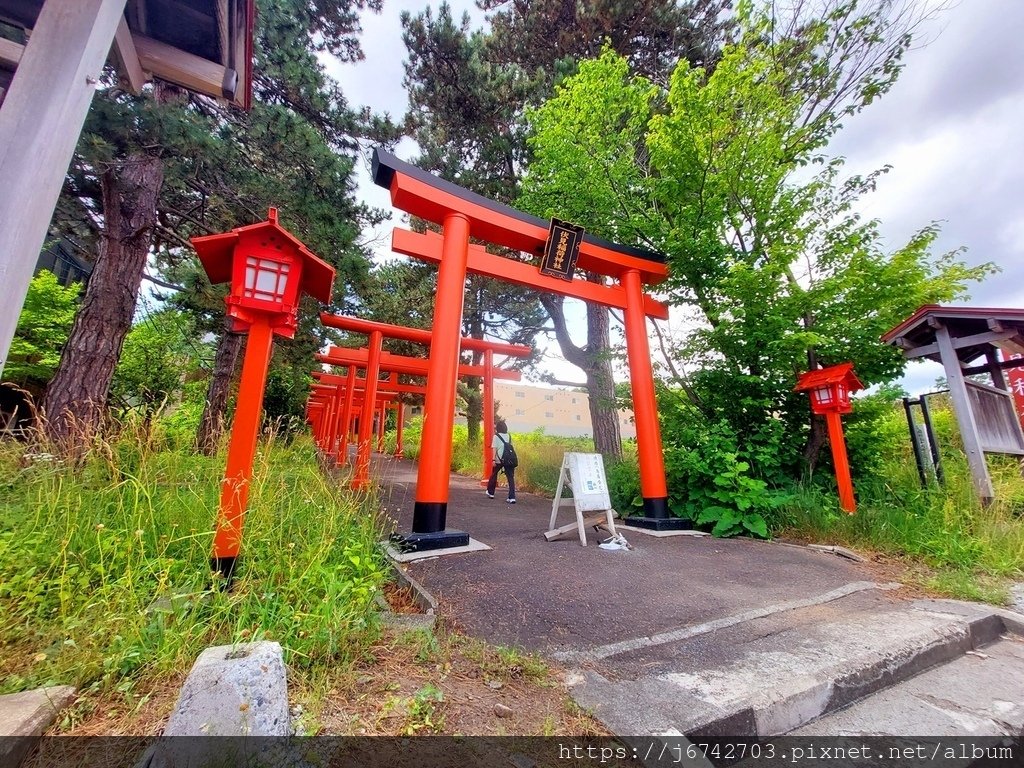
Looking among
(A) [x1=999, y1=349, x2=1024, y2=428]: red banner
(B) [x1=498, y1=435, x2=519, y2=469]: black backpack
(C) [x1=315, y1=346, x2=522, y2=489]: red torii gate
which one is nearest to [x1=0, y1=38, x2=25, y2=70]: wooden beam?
(C) [x1=315, y1=346, x2=522, y2=489]: red torii gate

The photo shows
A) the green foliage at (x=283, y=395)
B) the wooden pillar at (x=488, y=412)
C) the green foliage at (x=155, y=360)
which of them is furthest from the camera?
the green foliage at (x=283, y=395)

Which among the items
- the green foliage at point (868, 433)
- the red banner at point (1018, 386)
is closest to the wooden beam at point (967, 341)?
the green foliage at point (868, 433)

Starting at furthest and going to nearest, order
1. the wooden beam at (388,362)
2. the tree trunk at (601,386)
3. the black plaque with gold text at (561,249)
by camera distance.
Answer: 1. the wooden beam at (388,362)
2. the tree trunk at (601,386)
3. the black plaque with gold text at (561,249)

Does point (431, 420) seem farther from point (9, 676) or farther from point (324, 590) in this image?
point (9, 676)

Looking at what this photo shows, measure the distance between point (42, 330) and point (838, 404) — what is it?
1455cm

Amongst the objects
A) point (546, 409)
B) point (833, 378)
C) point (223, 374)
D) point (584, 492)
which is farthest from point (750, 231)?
point (546, 409)

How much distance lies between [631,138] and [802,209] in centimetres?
289

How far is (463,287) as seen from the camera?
4.74 m

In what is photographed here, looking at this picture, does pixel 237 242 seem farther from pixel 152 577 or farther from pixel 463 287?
pixel 463 287

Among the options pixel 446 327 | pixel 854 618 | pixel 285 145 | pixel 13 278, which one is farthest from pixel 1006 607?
pixel 285 145

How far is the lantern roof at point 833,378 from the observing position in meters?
4.96

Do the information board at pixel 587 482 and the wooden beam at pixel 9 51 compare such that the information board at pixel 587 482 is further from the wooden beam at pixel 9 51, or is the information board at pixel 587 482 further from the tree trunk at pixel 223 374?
the tree trunk at pixel 223 374

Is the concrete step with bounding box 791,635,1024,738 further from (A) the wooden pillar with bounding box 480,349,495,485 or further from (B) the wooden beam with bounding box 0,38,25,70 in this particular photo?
(A) the wooden pillar with bounding box 480,349,495,485

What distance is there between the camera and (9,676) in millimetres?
1666
